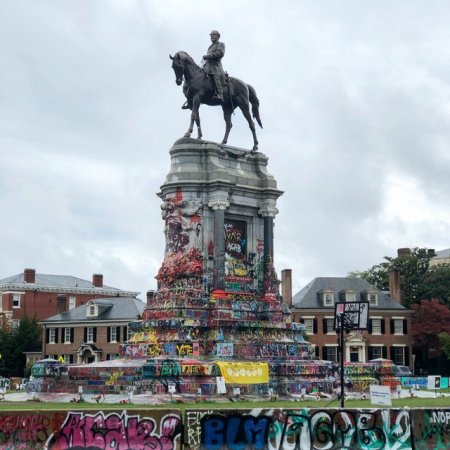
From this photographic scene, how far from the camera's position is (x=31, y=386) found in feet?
174

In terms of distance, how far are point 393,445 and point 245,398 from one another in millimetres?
23782

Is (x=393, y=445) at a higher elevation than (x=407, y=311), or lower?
lower

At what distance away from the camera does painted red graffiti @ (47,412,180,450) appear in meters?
22.6

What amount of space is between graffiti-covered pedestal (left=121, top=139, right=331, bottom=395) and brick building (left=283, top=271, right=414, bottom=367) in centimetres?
3776

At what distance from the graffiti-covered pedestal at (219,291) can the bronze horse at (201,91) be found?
2.06 m

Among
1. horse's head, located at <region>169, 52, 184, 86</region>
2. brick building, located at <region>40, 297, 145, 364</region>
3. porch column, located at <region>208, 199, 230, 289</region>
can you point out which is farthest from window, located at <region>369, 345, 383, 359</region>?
horse's head, located at <region>169, 52, 184, 86</region>

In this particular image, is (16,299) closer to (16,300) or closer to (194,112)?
(16,300)

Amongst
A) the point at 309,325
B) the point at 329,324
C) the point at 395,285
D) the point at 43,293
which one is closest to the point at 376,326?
the point at 329,324

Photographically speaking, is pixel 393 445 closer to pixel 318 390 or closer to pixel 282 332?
pixel 318 390

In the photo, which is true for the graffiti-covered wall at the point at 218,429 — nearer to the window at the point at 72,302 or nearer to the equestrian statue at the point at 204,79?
the equestrian statue at the point at 204,79

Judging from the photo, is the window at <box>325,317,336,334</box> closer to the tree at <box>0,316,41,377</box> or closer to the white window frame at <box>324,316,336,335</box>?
the white window frame at <box>324,316,336,335</box>

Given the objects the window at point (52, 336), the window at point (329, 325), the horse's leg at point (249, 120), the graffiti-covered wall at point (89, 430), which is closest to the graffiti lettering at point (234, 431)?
the graffiti-covered wall at point (89, 430)

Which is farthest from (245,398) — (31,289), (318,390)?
(31,289)

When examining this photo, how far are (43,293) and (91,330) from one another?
17.8 m
